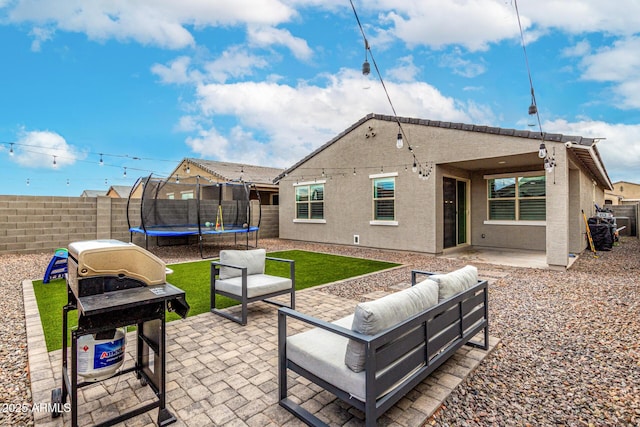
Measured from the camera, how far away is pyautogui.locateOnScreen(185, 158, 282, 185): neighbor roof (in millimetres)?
16500

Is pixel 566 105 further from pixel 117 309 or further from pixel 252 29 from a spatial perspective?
pixel 117 309

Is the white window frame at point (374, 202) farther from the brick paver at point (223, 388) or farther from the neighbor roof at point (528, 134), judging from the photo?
the brick paver at point (223, 388)

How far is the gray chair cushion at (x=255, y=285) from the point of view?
390cm

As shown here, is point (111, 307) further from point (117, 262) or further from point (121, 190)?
point (121, 190)

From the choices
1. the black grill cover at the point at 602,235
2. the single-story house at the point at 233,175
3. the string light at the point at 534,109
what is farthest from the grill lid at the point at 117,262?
the single-story house at the point at 233,175

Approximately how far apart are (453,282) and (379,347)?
45.1 inches

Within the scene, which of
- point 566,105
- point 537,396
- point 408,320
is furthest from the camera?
point 566,105

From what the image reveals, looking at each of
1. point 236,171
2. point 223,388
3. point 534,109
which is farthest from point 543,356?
point 236,171

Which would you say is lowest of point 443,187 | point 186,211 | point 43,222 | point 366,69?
point 43,222

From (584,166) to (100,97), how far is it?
16287mm

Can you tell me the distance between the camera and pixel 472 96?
32.3 ft

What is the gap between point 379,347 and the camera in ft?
6.06

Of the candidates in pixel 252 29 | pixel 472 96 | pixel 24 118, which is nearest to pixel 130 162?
pixel 24 118

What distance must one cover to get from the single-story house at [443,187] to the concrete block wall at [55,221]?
6862 millimetres
